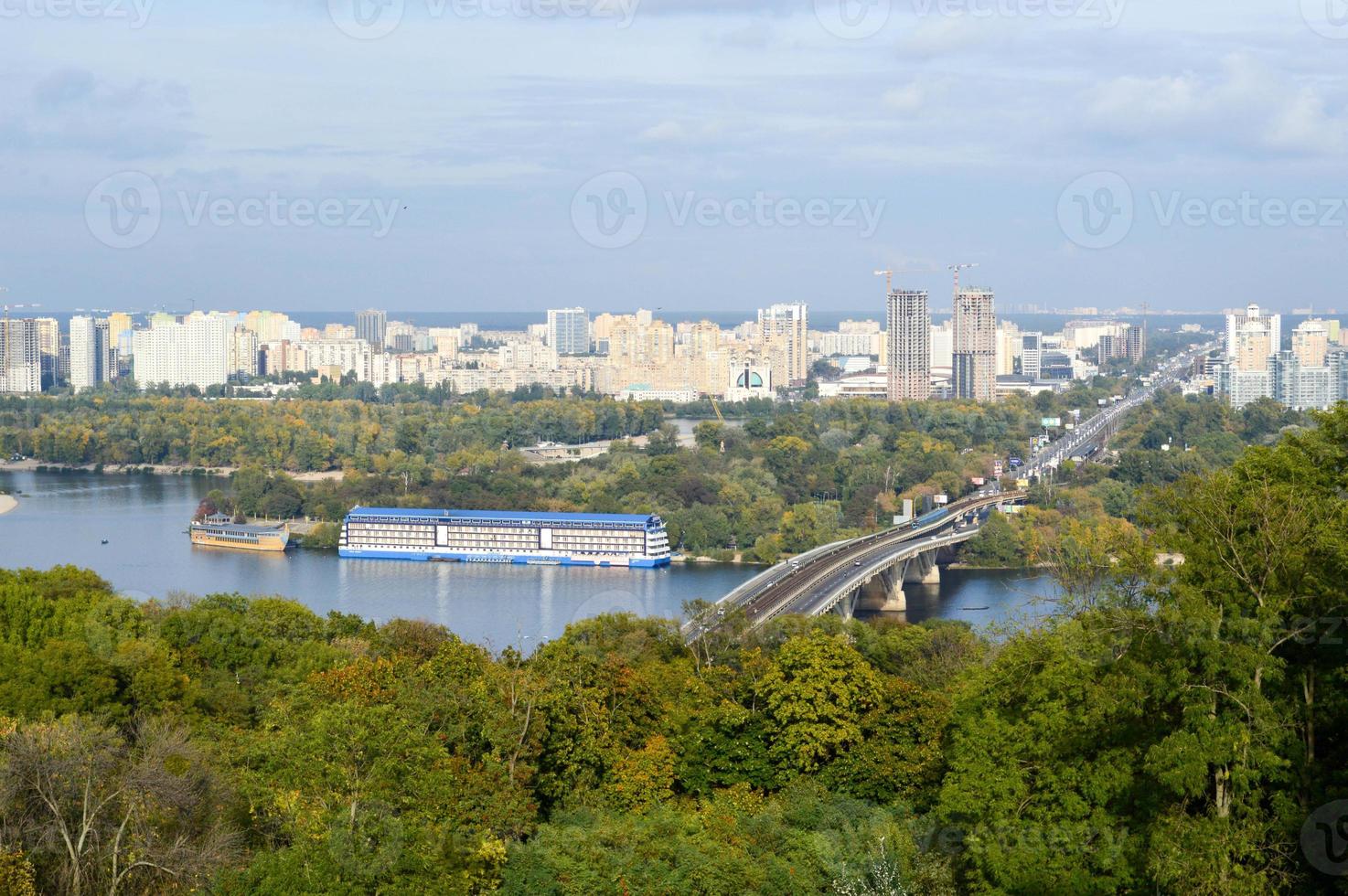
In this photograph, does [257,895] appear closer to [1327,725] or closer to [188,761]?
[188,761]

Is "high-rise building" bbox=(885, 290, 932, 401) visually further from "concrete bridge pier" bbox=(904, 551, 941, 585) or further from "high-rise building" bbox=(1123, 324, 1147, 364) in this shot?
"concrete bridge pier" bbox=(904, 551, 941, 585)

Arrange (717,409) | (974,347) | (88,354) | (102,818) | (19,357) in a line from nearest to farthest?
1. (102,818)
2. (717,409)
3. (19,357)
4. (974,347)
5. (88,354)

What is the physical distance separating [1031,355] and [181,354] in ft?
75.0

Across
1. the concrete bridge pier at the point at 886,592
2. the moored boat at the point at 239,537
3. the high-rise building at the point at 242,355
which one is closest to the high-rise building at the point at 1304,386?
the concrete bridge pier at the point at 886,592

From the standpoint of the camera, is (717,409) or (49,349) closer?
(717,409)

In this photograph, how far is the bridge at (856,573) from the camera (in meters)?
10.5

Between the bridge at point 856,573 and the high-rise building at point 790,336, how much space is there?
68.1 ft

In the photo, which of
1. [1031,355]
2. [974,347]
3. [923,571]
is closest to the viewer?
[923,571]

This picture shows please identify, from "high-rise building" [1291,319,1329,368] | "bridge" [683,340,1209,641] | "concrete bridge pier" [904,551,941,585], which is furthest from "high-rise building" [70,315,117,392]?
"high-rise building" [1291,319,1329,368]

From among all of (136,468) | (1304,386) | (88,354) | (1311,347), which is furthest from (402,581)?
(1311,347)

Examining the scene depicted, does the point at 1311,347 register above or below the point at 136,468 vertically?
above

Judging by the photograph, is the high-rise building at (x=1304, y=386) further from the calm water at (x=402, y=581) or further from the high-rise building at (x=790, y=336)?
the calm water at (x=402, y=581)

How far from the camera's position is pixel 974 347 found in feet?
112

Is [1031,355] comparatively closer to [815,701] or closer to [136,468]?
[136,468]
